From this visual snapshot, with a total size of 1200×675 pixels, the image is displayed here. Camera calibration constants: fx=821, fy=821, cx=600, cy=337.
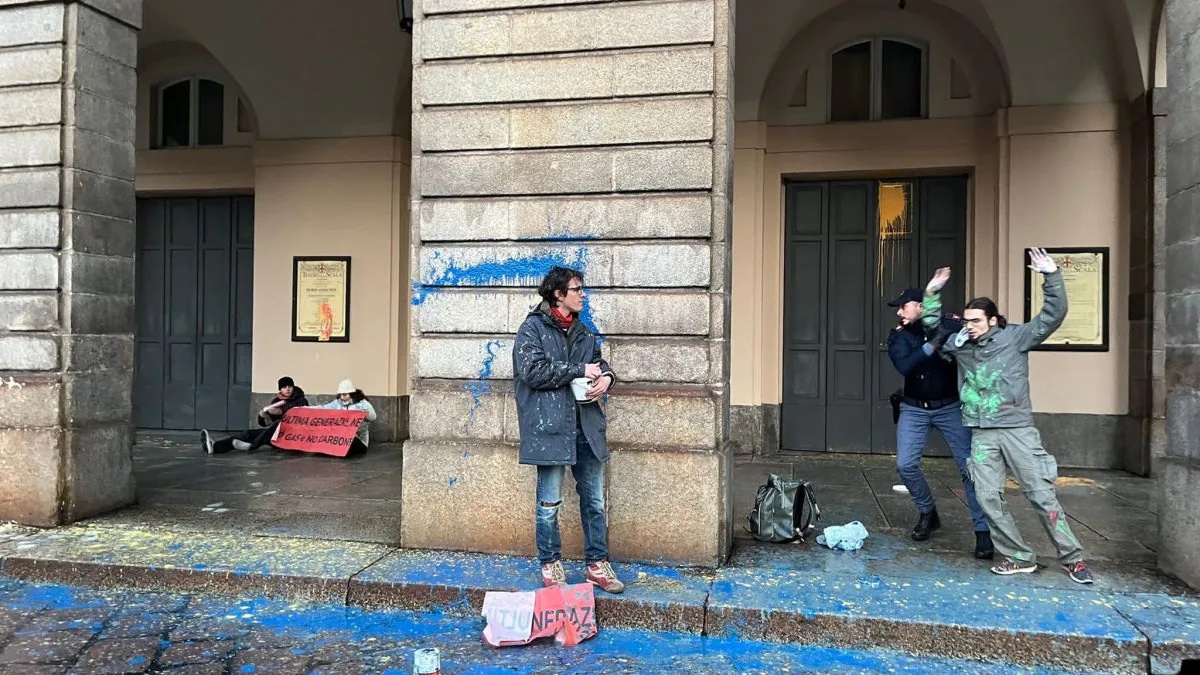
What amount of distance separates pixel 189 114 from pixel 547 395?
34.4 feet

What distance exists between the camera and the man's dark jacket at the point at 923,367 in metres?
6.28

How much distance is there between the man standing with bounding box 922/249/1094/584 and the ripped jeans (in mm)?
2616

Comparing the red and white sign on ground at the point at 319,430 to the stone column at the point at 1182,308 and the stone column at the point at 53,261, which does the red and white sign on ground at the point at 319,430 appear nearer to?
the stone column at the point at 53,261

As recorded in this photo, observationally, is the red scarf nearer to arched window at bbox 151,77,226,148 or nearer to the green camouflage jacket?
the green camouflage jacket

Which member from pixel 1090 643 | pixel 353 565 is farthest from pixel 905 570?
pixel 353 565

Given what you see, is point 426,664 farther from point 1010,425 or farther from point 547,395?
point 1010,425

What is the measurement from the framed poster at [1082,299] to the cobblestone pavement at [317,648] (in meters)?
6.45

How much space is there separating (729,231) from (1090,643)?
3459 mm

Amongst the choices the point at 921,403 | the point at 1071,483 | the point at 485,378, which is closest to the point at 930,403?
the point at 921,403

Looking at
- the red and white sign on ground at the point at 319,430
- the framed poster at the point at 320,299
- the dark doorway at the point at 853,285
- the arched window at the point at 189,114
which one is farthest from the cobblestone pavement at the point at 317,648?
the arched window at the point at 189,114

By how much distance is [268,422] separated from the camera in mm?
11266

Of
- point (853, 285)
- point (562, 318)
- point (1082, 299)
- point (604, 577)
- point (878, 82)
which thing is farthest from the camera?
point (853, 285)

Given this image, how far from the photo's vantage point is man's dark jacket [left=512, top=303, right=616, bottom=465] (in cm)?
512

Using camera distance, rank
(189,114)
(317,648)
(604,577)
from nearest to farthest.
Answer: (317,648) → (604,577) → (189,114)
